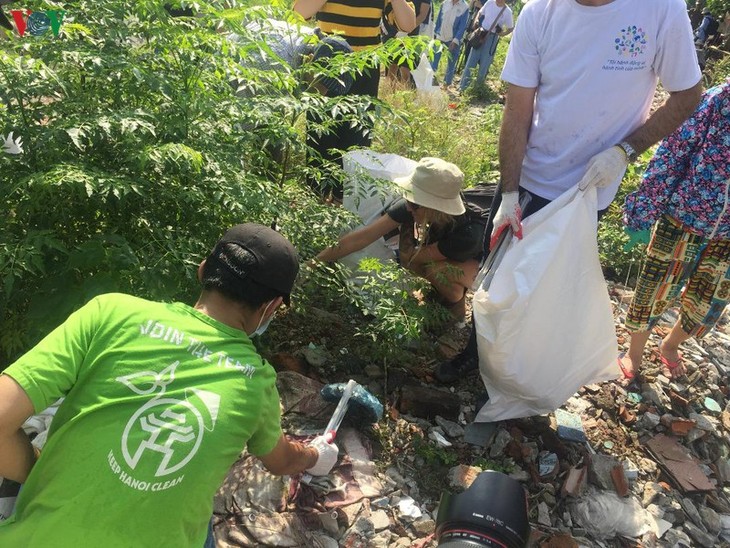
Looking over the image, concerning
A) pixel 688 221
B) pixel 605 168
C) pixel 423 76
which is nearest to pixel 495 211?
pixel 605 168

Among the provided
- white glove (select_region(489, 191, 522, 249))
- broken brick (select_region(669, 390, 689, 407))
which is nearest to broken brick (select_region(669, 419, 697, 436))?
broken brick (select_region(669, 390, 689, 407))

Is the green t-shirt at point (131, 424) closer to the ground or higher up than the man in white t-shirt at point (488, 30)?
higher up

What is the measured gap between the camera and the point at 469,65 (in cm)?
823

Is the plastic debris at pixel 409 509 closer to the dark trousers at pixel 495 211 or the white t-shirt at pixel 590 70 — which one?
the dark trousers at pixel 495 211

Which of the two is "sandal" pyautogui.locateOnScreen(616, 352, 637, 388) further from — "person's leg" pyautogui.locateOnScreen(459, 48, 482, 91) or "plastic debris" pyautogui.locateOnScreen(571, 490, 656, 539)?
"person's leg" pyautogui.locateOnScreen(459, 48, 482, 91)

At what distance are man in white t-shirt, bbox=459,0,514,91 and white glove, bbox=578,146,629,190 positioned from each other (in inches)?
232

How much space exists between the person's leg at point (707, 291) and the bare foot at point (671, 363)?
0.15 m

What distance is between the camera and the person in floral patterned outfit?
2509mm

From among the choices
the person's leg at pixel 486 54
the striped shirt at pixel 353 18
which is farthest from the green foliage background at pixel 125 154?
the person's leg at pixel 486 54

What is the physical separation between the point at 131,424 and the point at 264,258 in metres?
0.48

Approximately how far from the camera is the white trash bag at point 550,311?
237 centimetres

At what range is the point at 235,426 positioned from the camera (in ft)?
4.60

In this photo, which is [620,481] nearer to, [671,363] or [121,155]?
[671,363]

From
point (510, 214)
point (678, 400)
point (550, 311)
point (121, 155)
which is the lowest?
point (678, 400)
